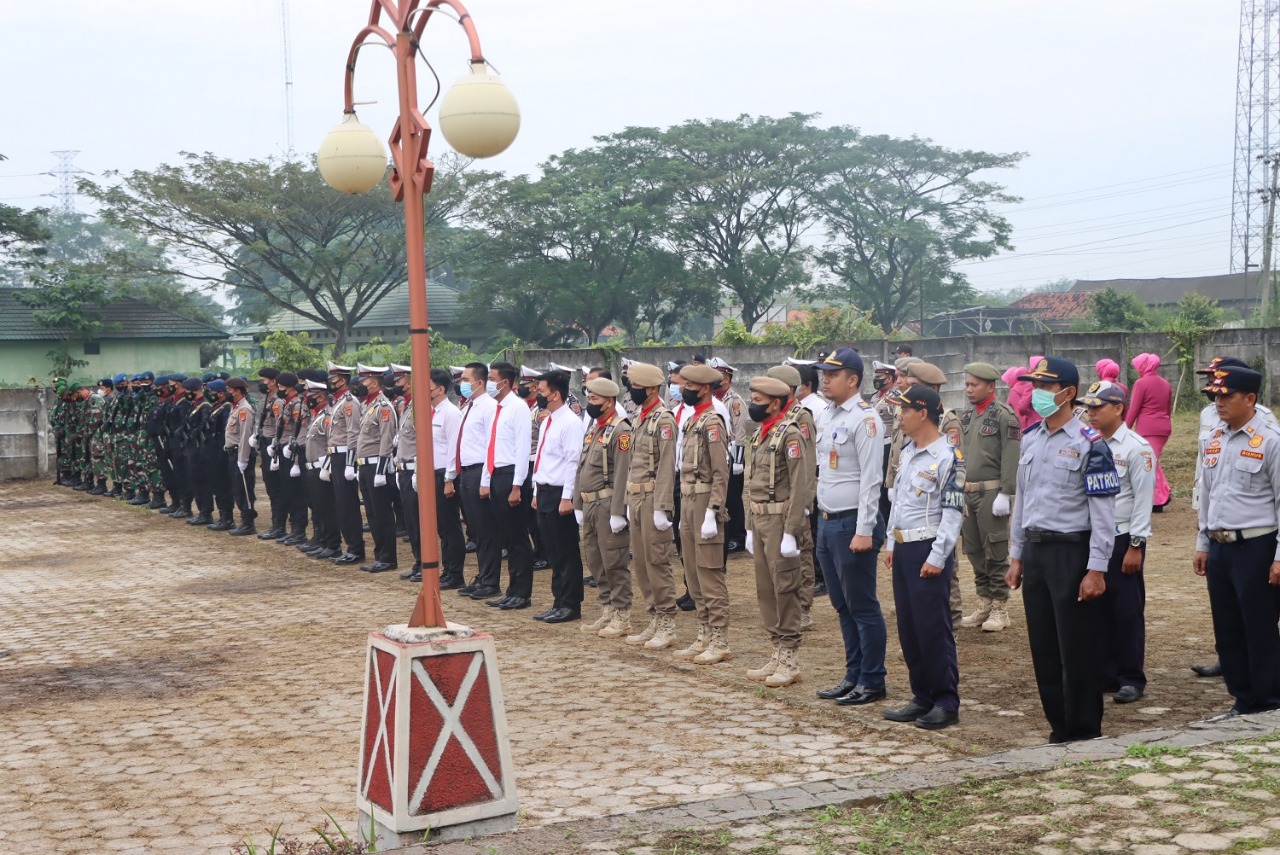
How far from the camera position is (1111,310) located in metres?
35.8

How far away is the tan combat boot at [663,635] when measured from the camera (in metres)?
8.69

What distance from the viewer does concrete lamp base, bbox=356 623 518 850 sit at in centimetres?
475

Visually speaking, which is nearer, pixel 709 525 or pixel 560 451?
pixel 709 525

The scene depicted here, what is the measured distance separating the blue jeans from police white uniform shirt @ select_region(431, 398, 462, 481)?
4889 millimetres

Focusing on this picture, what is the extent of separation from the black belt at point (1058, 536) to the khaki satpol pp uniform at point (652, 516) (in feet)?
9.70

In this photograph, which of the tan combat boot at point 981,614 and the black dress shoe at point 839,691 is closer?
the black dress shoe at point 839,691

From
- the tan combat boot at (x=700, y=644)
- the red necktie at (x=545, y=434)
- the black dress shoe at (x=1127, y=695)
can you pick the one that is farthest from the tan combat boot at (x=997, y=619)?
the red necktie at (x=545, y=434)

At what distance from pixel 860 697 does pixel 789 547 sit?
0.95 metres

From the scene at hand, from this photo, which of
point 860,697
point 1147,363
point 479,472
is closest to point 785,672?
point 860,697

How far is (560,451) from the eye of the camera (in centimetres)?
1004

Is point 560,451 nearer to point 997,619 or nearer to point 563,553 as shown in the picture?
point 563,553

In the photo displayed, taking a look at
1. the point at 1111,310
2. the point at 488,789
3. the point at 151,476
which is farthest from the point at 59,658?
the point at 1111,310

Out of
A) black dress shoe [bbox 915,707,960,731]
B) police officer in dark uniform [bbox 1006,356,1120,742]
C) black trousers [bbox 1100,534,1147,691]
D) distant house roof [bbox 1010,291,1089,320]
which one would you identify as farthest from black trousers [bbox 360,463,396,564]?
distant house roof [bbox 1010,291,1089,320]

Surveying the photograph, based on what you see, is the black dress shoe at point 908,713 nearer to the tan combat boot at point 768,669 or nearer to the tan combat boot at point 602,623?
the tan combat boot at point 768,669
